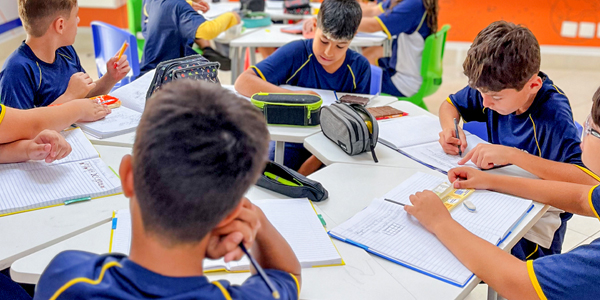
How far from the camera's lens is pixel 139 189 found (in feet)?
2.25

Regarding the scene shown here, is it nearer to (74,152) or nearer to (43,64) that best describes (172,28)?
(43,64)

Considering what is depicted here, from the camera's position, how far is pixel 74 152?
4.87 ft

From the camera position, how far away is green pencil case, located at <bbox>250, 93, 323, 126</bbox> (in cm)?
178

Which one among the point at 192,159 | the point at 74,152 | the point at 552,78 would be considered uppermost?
the point at 192,159

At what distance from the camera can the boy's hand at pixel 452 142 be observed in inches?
64.0

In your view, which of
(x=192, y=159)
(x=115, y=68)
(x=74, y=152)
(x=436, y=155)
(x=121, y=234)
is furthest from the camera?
(x=115, y=68)

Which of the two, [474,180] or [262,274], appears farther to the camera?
[474,180]

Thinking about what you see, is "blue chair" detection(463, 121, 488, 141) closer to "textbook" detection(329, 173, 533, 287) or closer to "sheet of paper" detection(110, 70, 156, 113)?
"textbook" detection(329, 173, 533, 287)

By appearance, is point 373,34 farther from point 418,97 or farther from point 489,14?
point 489,14

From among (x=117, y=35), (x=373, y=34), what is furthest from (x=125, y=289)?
(x=373, y=34)

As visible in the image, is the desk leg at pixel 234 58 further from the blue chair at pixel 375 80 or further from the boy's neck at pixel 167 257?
the boy's neck at pixel 167 257

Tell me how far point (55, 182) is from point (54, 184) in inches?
0.5

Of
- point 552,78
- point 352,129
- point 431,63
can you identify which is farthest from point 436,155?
point 552,78

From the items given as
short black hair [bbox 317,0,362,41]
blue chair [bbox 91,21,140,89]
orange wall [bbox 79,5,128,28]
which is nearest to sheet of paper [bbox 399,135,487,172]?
short black hair [bbox 317,0,362,41]
